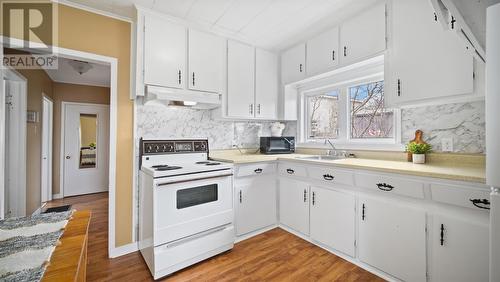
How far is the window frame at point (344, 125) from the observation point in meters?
2.14

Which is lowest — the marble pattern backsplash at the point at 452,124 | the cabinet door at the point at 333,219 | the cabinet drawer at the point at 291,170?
the cabinet door at the point at 333,219

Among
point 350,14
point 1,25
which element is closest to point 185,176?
point 1,25

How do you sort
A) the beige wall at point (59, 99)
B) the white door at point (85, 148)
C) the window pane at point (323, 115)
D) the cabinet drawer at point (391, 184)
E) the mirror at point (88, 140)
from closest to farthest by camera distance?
the cabinet drawer at point (391, 184)
the window pane at point (323, 115)
the beige wall at point (59, 99)
the white door at point (85, 148)
the mirror at point (88, 140)

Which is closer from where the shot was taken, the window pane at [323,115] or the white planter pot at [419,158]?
the white planter pot at [419,158]

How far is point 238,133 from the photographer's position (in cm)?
298

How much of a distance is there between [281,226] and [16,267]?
240cm

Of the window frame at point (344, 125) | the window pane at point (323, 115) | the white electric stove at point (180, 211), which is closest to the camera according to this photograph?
the white electric stove at point (180, 211)

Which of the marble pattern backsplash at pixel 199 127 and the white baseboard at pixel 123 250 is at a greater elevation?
the marble pattern backsplash at pixel 199 127

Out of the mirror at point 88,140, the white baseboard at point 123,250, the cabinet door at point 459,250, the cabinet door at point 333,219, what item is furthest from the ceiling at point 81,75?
the cabinet door at point 459,250

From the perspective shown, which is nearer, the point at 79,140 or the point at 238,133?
the point at 238,133

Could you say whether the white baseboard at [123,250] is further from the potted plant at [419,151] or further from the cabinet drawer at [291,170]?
the potted plant at [419,151]

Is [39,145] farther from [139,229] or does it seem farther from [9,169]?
[139,229]

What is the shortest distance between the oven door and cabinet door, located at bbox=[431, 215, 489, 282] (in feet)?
5.34

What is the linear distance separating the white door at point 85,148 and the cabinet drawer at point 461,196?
5.60 m
